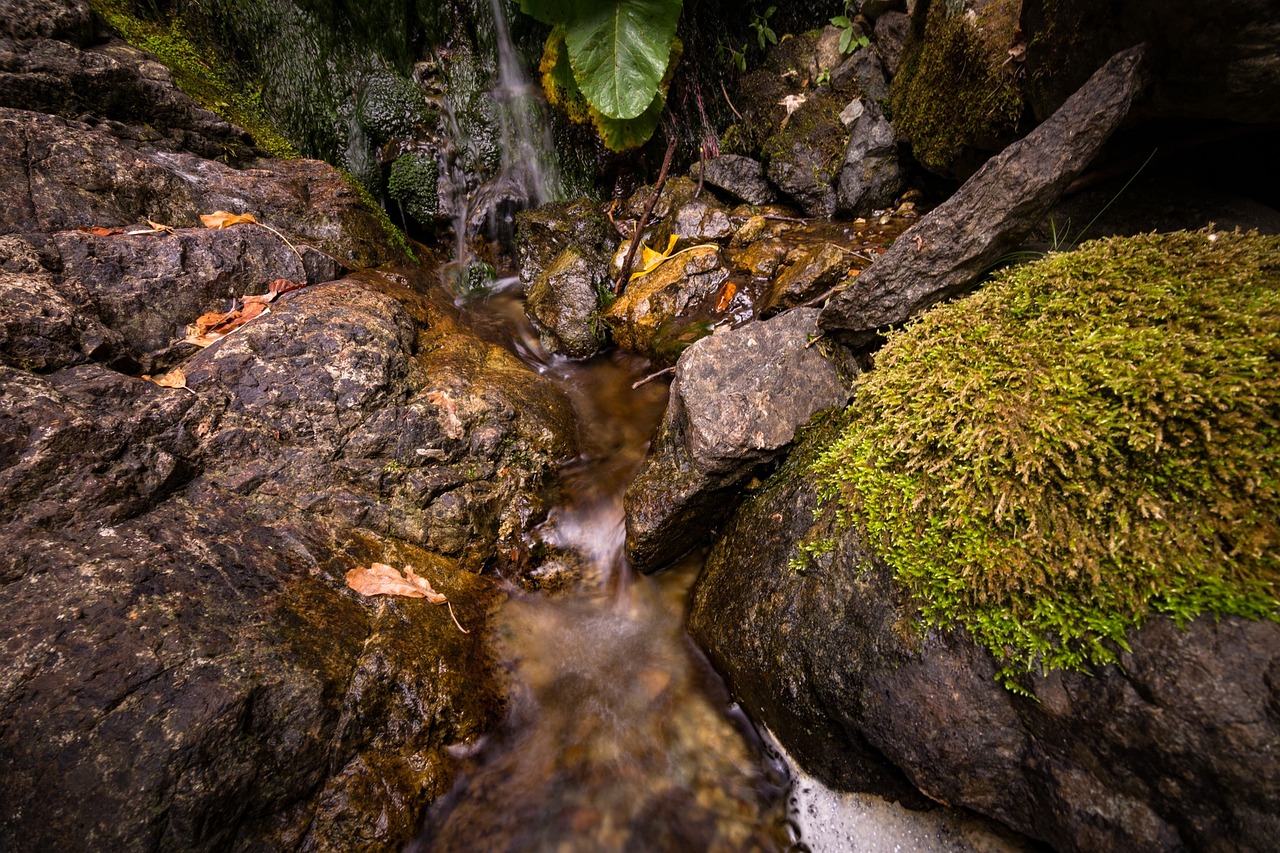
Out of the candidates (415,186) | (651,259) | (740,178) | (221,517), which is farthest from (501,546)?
(415,186)

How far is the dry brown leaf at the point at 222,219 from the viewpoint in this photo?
3330mm

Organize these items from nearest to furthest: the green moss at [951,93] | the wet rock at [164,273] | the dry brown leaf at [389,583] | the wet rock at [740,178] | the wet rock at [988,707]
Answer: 1. the wet rock at [988,707]
2. the dry brown leaf at [389,583]
3. the wet rock at [164,273]
4. the green moss at [951,93]
5. the wet rock at [740,178]

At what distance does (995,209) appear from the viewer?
205cm

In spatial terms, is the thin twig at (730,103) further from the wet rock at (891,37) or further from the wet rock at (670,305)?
the wet rock at (670,305)

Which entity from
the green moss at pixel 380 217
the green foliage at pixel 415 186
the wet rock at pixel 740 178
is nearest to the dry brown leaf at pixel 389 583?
the green moss at pixel 380 217

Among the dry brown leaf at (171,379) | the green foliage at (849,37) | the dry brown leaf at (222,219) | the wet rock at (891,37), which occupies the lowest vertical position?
the dry brown leaf at (171,379)

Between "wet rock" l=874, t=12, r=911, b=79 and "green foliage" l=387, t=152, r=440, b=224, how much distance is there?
5579 mm

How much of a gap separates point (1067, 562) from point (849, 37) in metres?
6.34

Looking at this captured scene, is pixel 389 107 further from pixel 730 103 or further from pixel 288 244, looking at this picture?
pixel 730 103

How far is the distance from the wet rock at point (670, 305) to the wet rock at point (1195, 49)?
8.66 feet

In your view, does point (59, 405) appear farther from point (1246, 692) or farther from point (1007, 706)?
point (1246, 692)

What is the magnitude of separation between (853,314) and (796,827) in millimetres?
2362

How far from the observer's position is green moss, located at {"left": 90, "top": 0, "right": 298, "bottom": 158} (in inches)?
160

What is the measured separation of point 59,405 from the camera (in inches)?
78.2
